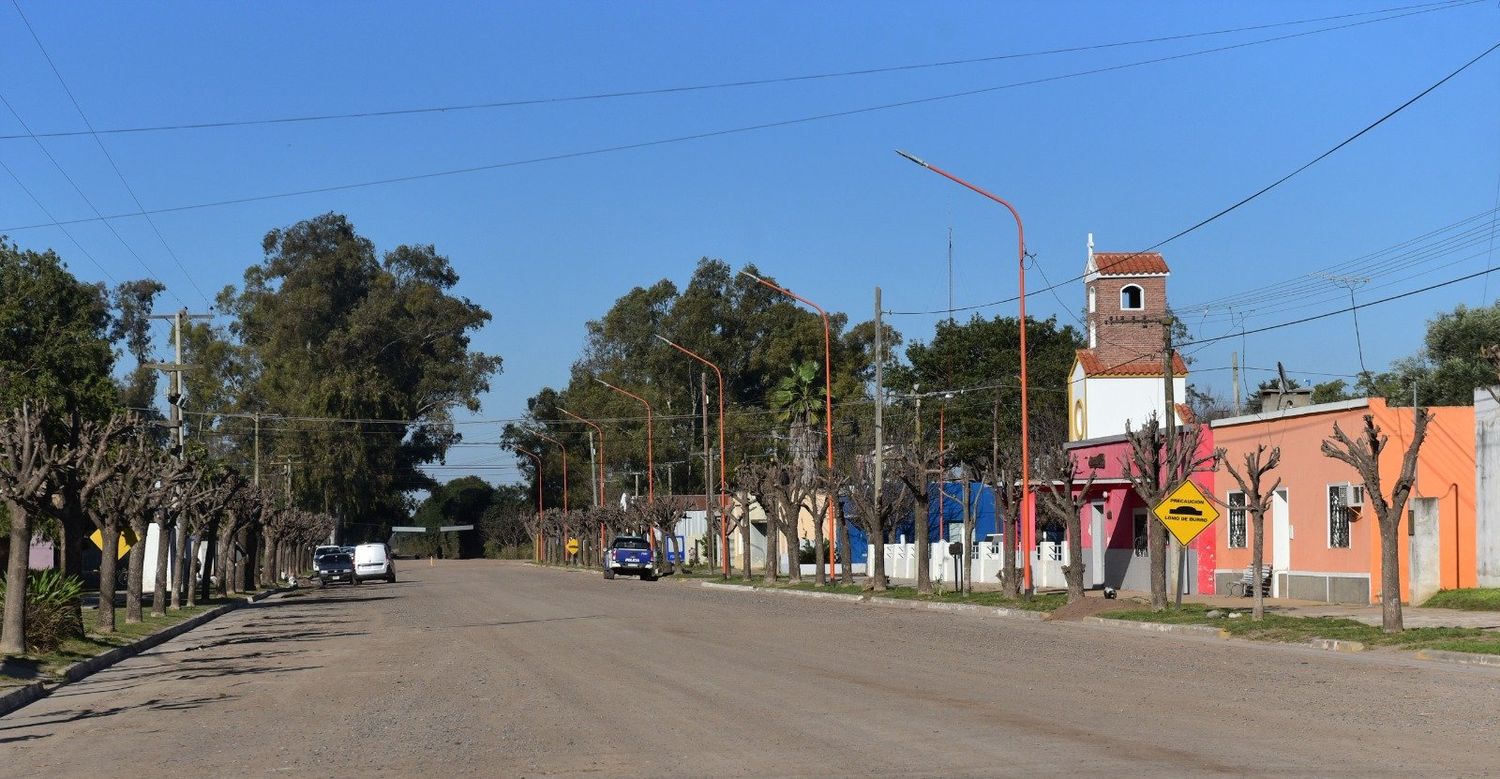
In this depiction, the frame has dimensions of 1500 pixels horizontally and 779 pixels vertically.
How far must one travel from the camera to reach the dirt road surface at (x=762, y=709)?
38.9 ft

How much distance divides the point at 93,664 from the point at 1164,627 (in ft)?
57.1

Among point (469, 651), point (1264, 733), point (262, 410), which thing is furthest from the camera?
point (262, 410)

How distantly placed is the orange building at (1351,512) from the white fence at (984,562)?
6.86m

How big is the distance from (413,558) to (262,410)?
155ft

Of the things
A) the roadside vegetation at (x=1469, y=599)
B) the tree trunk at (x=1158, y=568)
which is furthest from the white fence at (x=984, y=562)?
the roadside vegetation at (x=1469, y=599)

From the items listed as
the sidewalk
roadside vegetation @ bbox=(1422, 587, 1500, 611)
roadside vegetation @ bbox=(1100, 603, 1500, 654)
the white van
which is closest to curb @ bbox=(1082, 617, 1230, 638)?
roadside vegetation @ bbox=(1100, 603, 1500, 654)

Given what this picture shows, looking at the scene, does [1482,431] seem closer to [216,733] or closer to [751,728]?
[751,728]

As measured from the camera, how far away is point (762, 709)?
15383 mm

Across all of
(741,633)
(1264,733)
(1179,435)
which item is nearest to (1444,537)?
(1179,435)

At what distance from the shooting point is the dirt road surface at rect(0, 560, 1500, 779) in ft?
38.9

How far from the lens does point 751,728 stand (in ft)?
45.3

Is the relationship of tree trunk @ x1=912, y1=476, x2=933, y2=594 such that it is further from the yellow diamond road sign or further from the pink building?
the yellow diamond road sign

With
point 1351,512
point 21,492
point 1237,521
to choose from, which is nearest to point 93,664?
point 21,492

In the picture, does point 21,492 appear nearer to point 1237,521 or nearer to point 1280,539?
point 1280,539
